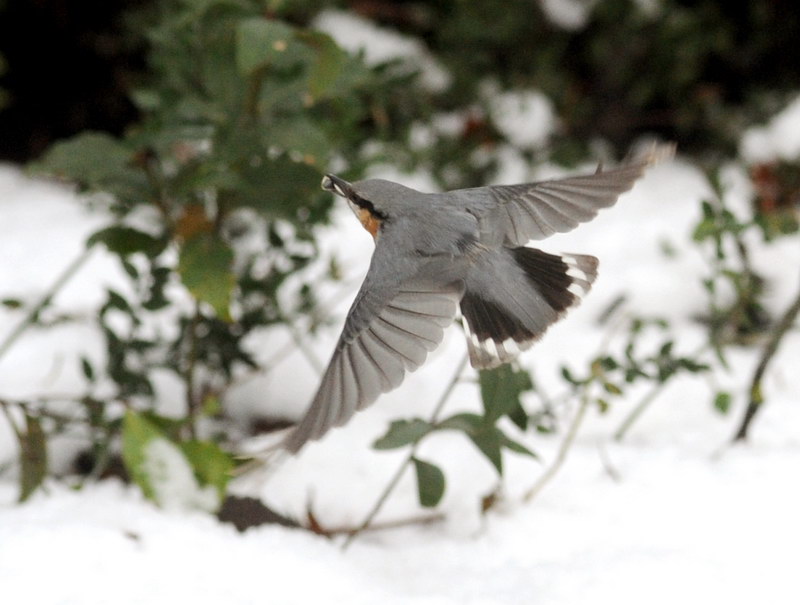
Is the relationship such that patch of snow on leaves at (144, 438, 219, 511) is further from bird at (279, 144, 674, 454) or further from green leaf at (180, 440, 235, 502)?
bird at (279, 144, 674, 454)

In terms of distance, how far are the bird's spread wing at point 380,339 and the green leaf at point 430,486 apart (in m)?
0.25

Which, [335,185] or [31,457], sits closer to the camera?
[335,185]

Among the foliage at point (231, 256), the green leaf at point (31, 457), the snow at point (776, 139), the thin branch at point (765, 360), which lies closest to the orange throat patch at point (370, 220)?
the foliage at point (231, 256)

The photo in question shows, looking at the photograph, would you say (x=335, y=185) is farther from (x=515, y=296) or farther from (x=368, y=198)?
(x=515, y=296)

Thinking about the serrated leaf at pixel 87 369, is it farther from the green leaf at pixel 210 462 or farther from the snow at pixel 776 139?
the snow at pixel 776 139

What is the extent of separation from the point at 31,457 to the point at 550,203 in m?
0.78

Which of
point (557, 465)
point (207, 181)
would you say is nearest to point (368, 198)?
point (207, 181)

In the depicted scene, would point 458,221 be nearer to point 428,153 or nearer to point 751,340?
point 751,340

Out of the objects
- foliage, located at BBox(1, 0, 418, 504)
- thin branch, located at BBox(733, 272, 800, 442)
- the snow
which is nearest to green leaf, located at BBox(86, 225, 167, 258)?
foliage, located at BBox(1, 0, 418, 504)

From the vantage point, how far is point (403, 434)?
3.82 feet

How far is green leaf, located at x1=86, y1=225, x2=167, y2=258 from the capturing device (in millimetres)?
1339

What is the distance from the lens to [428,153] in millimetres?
2596

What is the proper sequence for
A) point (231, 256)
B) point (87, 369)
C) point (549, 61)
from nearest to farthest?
point (231, 256)
point (87, 369)
point (549, 61)

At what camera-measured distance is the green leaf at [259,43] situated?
46.6 inches
